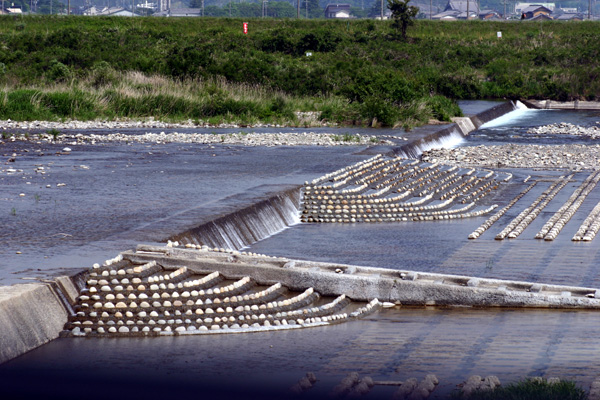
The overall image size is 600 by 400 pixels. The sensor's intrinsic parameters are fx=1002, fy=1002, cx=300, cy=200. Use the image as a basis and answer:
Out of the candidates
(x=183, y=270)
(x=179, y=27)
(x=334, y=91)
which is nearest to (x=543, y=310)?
(x=183, y=270)

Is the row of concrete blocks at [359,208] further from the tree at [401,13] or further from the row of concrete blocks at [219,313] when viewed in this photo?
the tree at [401,13]

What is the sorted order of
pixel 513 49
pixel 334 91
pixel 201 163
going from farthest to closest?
pixel 513 49 → pixel 334 91 → pixel 201 163

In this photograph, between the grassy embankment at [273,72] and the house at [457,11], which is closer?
the grassy embankment at [273,72]

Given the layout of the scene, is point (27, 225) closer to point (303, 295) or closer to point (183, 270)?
point (183, 270)

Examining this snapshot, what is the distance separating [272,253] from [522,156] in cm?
1365

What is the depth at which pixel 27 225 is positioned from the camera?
39.3 feet

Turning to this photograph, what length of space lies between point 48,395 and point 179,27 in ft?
229

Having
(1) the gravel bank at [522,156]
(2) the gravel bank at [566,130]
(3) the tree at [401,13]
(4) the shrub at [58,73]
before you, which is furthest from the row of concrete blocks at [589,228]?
(3) the tree at [401,13]

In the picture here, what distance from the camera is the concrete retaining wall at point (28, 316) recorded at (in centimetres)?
761

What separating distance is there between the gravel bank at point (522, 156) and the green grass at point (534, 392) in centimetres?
1629

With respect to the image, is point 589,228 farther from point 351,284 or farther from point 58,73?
point 58,73

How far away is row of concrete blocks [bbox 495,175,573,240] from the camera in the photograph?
45.8 feet

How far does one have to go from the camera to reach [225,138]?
24.9 meters

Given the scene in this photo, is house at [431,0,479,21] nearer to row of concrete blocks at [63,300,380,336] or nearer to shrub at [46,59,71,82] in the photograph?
shrub at [46,59,71,82]
